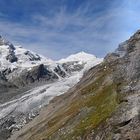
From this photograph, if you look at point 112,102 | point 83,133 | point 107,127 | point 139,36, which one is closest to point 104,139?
point 107,127

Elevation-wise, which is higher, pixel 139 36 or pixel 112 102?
pixel 139 36

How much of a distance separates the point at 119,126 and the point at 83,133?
14226 mm

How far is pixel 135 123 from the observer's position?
56219mm

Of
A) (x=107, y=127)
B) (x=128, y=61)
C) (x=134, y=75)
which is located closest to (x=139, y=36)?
(x=128, y=61)

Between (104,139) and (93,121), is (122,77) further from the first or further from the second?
(104,139)

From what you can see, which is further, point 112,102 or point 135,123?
point 112,102

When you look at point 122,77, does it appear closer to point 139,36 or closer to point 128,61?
point 128,61

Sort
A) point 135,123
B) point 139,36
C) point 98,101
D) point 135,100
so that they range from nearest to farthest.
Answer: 1. point 135,123
2. point 135,100
3. point 98,101
4. point 139,36

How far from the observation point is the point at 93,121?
73125mm

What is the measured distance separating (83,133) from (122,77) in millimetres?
17590

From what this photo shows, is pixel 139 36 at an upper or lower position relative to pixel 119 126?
upper

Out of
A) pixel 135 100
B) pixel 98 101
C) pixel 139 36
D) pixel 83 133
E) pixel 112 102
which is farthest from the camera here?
pixel 139 36

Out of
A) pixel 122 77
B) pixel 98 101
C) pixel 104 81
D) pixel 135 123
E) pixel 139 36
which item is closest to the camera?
pixel 135 123

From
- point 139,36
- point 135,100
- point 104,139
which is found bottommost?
point 104,139
